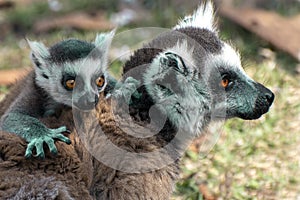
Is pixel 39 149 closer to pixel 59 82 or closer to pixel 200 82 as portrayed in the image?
pixel 200 82

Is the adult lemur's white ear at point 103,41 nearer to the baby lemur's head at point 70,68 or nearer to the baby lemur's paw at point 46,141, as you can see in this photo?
the baby lemur's head at point 70,68

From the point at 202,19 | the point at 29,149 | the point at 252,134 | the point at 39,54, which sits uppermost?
the point at 252,134

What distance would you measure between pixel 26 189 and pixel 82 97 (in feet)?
4.30

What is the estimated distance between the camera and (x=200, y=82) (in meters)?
4.80

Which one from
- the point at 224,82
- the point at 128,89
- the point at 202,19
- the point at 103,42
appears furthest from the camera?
the point at 103,42

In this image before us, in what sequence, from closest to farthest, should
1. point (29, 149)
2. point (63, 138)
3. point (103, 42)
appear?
point (29, 149), point (63, 138), point (103, 42)

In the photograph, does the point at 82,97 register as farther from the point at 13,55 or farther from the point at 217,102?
the point at 13,55

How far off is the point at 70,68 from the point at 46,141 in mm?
1438

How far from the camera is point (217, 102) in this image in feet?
15.9

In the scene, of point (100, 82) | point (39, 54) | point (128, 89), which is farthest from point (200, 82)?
point (39, 54)

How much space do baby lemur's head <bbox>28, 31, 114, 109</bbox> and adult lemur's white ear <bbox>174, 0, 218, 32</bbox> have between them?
0.87m

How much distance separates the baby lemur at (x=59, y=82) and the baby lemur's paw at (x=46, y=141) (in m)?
0.34

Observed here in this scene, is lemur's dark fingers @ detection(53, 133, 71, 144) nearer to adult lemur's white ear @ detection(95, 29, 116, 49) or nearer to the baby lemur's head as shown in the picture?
the baby lemur's head

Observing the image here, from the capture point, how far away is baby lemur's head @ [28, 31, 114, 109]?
5.43 m
